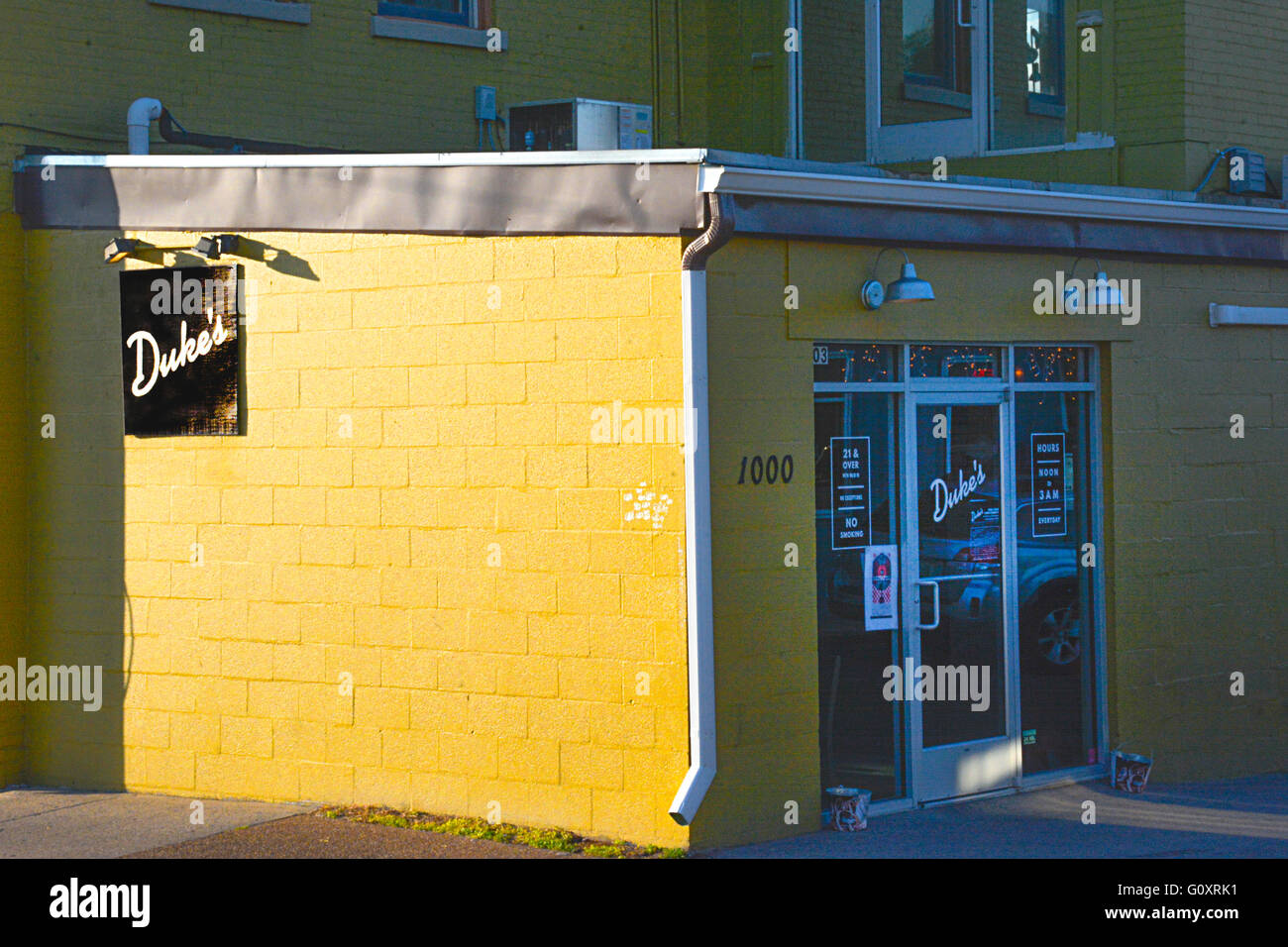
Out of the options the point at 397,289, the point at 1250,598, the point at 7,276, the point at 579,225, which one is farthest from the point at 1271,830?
the point at 7,276

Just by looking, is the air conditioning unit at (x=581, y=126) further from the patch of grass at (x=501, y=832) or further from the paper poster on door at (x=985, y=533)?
the patch of grass at (x=501, y=832)

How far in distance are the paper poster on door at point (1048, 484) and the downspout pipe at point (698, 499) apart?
104 inches

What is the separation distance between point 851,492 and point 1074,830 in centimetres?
218

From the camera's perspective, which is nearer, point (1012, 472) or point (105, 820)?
point (105, 820)

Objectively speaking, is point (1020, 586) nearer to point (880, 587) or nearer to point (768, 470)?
point (880, 587)

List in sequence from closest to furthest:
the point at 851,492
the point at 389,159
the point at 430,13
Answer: the point at 389,159
the point at 851,492
the point at 430,13

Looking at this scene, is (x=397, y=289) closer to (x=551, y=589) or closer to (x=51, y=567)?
(x=551, y=589)

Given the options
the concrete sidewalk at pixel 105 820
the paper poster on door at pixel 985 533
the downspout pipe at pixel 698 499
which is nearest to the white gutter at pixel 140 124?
the downspout pipe at pixel 698 499

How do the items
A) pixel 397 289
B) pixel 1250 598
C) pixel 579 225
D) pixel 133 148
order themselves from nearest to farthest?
pixel 579 225 → pixel 397 289 → pixel 133 148 → pixel 1250 598

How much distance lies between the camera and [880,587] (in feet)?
27.2

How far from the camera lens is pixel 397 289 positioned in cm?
801

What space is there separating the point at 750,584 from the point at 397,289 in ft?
8.18

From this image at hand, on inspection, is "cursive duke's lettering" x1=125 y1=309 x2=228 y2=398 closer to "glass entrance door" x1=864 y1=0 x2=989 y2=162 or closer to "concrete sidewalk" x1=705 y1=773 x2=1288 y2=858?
"concrete sidewalk" x1=705 y1=773 x2=1288 y2=858

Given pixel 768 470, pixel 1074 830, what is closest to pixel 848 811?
pixel 1074 830
